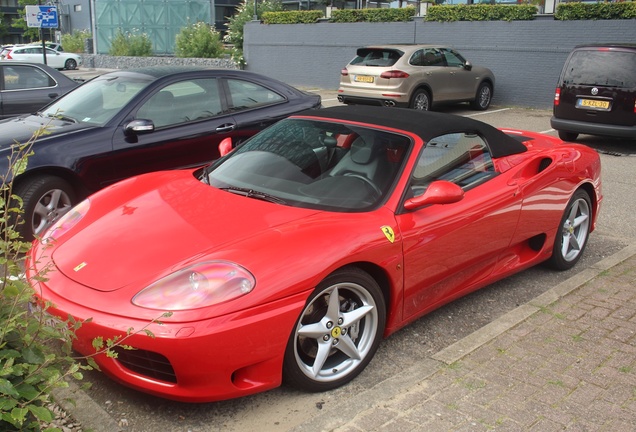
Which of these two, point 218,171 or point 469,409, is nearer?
point 469,409

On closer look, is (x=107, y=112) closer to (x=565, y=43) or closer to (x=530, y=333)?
(x=530, y=333)

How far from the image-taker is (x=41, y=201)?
17.7 feet

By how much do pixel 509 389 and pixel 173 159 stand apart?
4.04 metres

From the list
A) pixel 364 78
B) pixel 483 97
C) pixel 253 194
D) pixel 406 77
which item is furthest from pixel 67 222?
pixel 483 97

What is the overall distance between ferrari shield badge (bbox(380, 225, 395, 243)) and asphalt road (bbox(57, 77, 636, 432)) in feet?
2.36

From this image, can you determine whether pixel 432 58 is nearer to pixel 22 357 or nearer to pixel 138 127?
pixel 138 127

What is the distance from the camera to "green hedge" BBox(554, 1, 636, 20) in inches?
604

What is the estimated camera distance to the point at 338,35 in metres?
21.6

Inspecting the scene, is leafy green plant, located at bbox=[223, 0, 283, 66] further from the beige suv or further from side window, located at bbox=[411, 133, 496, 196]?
side window, located at bbox=[411, 133, 496, 196]

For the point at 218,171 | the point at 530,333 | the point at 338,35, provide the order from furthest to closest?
the point at 338,35 < the point at 218,171 < the point at 530,333

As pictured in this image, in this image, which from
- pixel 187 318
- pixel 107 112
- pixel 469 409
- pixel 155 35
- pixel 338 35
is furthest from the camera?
pixel 155 35

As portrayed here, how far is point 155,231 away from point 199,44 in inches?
1001

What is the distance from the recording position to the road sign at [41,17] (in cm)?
2069

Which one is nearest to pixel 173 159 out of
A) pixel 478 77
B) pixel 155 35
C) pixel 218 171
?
pixel 218 171
